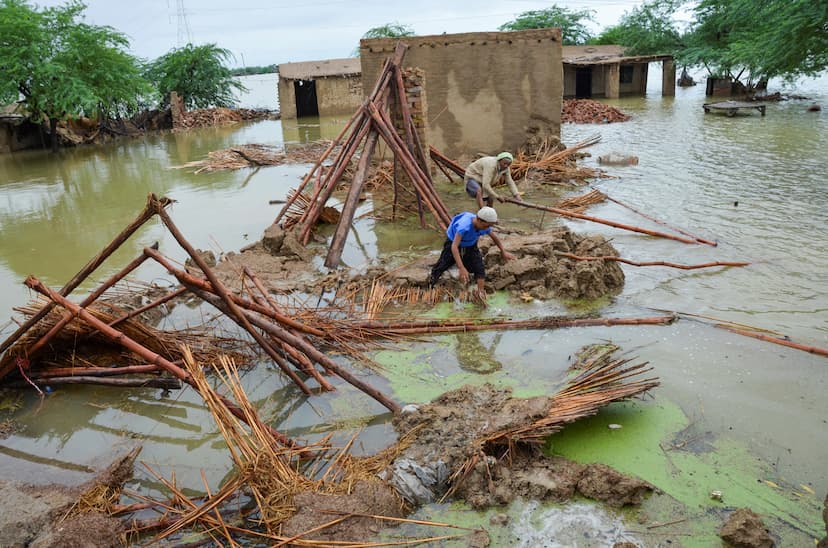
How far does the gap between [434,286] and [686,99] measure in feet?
87.3

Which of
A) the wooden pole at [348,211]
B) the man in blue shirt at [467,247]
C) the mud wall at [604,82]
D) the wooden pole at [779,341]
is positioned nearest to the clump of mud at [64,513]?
the man in blue shirt at [467,247]

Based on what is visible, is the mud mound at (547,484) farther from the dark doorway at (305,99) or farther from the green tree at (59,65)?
the dark doorway at (305,99)

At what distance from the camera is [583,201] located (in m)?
10.0

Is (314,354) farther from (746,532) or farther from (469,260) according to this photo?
(746,532)

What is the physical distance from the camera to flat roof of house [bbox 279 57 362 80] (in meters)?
27.3

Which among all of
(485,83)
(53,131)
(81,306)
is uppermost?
(485,83)

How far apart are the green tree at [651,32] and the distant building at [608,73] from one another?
0.66 m

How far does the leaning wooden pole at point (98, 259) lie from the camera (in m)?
3.74

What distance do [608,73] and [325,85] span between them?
14283mm

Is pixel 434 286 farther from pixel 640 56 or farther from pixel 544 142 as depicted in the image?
pixel 640 56

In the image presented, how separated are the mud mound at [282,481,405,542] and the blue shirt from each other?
310 cm

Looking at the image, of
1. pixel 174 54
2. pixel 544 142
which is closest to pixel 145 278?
pixel 544 142

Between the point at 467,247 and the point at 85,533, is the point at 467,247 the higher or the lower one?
the higher one

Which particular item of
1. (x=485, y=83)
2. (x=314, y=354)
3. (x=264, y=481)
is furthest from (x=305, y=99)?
(x=264, y=481)
